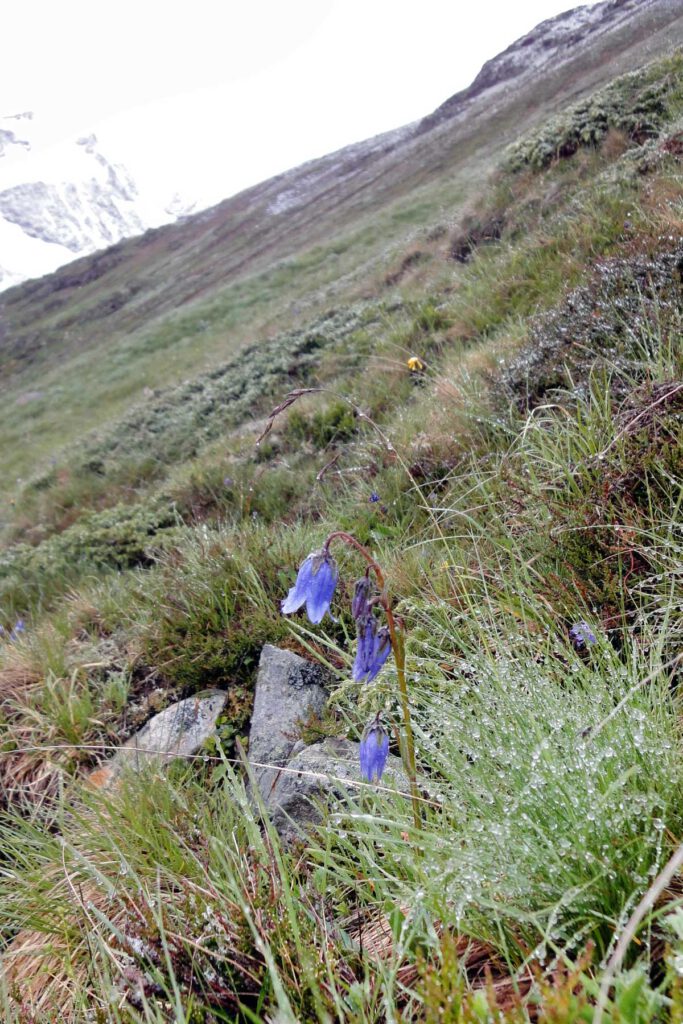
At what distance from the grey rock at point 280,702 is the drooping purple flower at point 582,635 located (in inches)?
44.9

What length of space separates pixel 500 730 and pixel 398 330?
6.32m

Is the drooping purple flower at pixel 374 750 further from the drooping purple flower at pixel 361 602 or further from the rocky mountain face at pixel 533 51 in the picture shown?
the rocky mountain face at pixel 533 51

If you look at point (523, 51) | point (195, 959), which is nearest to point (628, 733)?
point (195, 959)

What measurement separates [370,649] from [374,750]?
28 cm

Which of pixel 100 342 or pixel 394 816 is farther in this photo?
pixel 100 342

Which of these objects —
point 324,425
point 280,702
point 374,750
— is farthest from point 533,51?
point 374,750

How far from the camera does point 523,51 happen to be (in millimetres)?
44406

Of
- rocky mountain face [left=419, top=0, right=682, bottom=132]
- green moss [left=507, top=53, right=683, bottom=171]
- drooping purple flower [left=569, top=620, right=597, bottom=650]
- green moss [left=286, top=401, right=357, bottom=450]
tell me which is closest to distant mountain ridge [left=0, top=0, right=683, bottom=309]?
rocky mountain face [left=419, top=0, right=682, bottom=132]

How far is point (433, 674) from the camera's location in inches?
89.1

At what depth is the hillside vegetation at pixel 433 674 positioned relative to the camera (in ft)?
4.43

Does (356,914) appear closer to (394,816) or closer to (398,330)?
(394,816)

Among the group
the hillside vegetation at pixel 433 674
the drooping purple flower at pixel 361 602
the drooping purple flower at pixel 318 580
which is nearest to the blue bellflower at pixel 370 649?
the drooping purple flower at pixel 361 602

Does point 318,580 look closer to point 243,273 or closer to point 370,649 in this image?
point 370,649

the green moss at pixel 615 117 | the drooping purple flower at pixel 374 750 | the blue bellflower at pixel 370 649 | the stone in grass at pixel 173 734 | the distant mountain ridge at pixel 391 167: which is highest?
the distant mountain ridge at pixel 391 167
